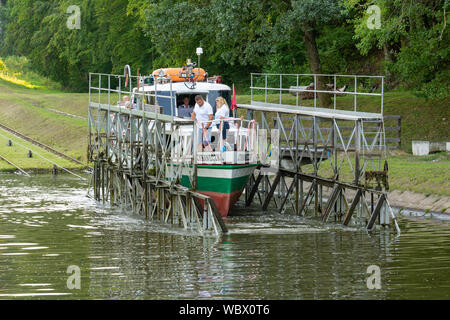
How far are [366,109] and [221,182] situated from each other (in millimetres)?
19050

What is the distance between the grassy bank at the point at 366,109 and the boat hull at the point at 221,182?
6327 mm

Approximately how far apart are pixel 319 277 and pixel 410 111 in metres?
26.4

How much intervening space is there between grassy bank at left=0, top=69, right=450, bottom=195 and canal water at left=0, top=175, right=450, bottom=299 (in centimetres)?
343

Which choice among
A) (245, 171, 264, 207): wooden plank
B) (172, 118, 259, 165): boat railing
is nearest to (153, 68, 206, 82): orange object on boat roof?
(172, 118, 259, 165): boat railing

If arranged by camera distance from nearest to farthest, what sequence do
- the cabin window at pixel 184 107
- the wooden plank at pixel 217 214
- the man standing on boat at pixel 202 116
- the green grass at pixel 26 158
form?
the wooden plank at pixel 217 214, the man standing on boat at pixel 202 116, the cabin window at pixel 184 107, the green grass at pixel 26 158

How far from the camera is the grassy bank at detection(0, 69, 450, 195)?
104 feet

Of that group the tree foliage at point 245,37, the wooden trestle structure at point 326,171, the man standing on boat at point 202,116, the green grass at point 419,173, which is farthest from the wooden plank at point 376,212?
the tree foliage at point 245,37

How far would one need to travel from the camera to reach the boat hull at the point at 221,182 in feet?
93.2

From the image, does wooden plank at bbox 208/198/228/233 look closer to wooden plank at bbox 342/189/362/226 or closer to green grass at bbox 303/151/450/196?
wooden plank at bbox 342/189/362/226

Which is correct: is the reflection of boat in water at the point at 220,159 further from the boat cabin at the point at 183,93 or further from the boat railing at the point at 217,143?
the boat cabin at the point at 183,93

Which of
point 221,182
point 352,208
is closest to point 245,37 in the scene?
point 221,182

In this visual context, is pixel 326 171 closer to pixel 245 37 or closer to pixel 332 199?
pixel 332 199

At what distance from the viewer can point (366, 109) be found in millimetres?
45750

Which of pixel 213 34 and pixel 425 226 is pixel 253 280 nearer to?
pixel 425 226
